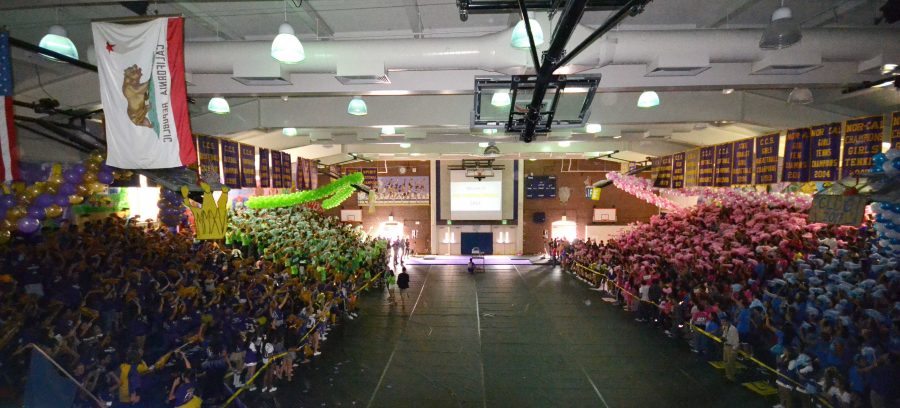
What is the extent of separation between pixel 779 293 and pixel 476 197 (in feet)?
52.6

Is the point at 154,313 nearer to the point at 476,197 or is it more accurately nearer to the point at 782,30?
the point at 782,30

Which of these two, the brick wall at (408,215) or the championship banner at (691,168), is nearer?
the championship banner at (691,168)

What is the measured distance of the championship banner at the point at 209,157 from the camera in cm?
963

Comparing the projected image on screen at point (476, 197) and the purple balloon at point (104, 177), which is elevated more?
the purple balloon at point (104, 177)

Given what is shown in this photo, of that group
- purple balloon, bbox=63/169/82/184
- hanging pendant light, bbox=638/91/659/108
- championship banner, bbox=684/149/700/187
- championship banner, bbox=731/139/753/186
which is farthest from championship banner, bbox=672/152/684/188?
purple balloon, bbox=63/169/82/184

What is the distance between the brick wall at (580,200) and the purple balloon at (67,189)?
63.0 ft

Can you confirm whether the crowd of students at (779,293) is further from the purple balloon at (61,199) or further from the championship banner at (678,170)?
the purple balloon at (61,199)

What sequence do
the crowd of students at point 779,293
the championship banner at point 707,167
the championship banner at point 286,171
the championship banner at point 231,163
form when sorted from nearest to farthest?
the crowd of students at point 779,293, the championship banner at point 231,163, the championship banner at point 707,167, the championship banner at point 286,171

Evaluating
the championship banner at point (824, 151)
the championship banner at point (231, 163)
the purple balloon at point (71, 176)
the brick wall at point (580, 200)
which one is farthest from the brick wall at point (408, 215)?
the championship banner at point (824, 151)

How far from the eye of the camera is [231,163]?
10883 millimetres

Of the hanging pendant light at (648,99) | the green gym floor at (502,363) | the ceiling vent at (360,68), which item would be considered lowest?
the green gym floor at (502,363)

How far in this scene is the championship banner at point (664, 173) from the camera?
15.6m

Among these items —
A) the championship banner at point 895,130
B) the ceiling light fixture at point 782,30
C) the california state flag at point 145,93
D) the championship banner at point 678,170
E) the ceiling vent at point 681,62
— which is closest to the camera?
the ceiling light fixture at point 782,30

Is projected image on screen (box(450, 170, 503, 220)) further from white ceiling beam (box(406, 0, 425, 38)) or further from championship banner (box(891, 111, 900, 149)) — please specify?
championship banner (box(891, 111, 900, 149))
